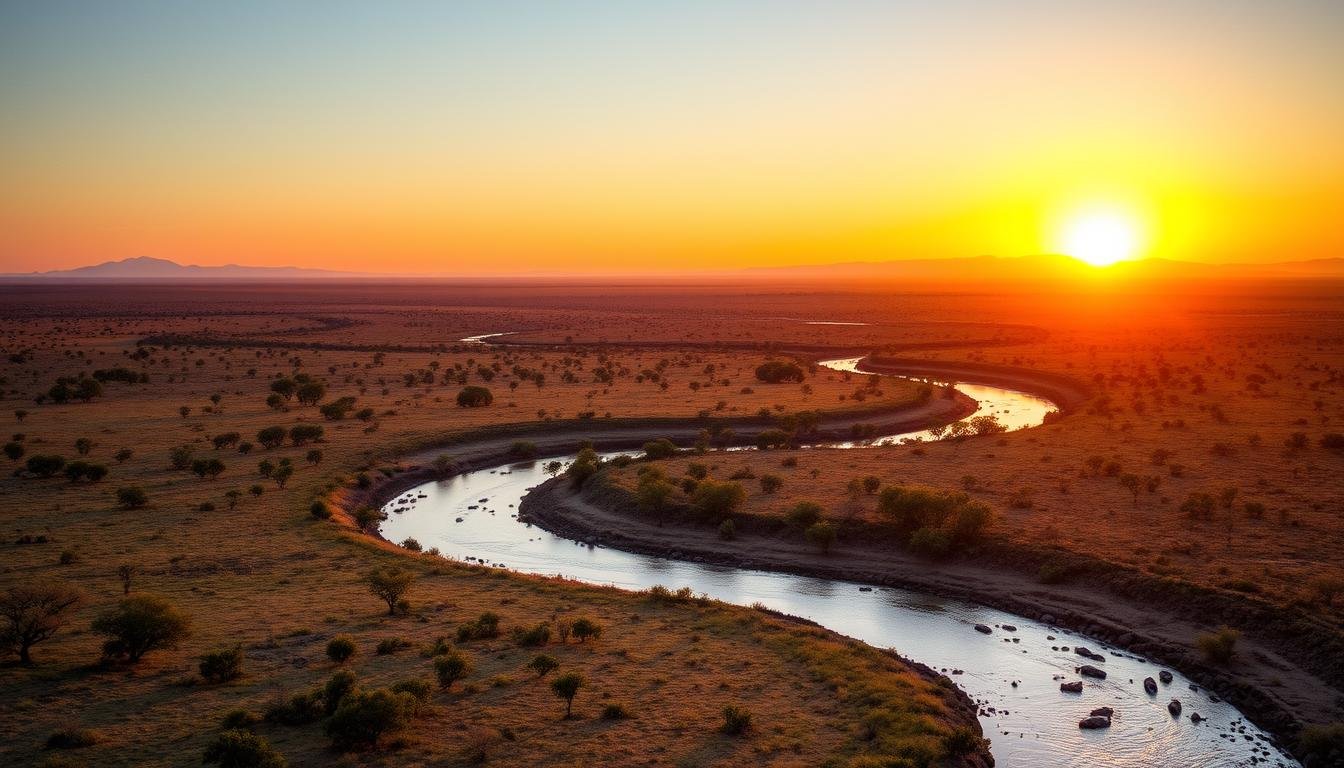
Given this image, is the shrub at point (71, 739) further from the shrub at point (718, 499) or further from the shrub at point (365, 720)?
the shrub at point (718, 499)

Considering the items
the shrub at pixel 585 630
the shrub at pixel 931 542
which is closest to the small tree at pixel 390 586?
the shrub at pixel 585 630

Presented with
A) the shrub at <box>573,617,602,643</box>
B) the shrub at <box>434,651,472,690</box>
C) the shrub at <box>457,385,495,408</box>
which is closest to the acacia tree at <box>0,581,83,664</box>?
the shrub at <box>434,651,472,690</box>

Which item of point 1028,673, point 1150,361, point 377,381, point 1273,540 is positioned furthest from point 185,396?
point 1150,361

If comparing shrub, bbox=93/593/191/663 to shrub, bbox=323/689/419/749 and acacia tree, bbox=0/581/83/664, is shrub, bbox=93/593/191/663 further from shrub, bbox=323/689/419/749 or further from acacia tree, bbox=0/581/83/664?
shrub, bbox=323/689/419/749

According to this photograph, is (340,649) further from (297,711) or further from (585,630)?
(585,630)

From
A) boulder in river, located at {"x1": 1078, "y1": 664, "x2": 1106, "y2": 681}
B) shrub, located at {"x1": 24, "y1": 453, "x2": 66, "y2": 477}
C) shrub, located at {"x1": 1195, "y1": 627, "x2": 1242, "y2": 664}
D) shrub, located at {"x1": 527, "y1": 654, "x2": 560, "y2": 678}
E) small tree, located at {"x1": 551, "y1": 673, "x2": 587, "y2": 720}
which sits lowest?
boulder in river, located at {"x1": 1078, "y1": 664, "x2": 1106, "y2": 681}

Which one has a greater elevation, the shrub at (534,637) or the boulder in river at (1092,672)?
the shrub at (534,637)
